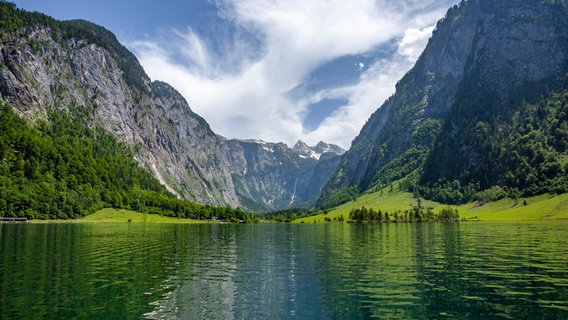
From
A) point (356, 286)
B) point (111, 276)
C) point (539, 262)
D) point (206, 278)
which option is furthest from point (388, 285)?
point (111, 276)

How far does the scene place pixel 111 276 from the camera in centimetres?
4566

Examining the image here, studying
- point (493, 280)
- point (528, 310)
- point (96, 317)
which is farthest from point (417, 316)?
point (96, 317)

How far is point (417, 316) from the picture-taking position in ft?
98.2

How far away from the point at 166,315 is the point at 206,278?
1705 cm

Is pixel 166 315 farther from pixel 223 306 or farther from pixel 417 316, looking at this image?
pixel 417 316

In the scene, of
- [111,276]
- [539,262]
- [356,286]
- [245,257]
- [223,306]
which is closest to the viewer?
[223,306]

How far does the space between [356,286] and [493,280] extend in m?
15.9

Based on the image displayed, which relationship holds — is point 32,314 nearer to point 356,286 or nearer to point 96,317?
point 96,317

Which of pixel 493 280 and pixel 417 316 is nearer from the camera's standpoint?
pixel 417 316

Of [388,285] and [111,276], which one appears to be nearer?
[388,285]

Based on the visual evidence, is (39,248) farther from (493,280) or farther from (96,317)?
(493,280)

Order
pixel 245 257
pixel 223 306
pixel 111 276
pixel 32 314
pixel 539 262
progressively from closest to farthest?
1. pixel 32 314
2. pixel 223 306
3. pixel 111 276
4. pixel 539 262
5. pixel 245 257

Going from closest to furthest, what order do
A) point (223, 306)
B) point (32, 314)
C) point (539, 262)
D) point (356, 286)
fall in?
point (32, 314) < point (223, 306) < point (356, 286) < point (539, 262)

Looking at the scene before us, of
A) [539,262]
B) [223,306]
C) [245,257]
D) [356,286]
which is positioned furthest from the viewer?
[245,257]
